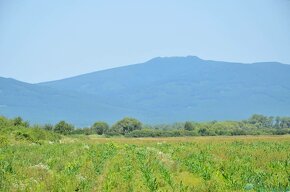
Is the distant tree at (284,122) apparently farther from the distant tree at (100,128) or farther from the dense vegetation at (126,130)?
the distant tree at (100,128)

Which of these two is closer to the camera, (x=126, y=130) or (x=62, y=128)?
(x=62, y=128)

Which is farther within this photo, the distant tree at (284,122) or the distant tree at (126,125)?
the distant tree at (284,122)

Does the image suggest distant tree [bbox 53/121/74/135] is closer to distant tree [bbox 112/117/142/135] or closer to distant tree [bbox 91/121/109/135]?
distant tree [bbox 91/121/109/135]

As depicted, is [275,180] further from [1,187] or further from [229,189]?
[1,187]

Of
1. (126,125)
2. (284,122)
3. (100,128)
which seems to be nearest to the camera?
(100,128)

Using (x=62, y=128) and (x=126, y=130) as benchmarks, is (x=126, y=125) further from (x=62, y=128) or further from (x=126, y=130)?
(x=62, y=128)

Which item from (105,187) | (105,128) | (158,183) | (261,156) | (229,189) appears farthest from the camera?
(105,128)

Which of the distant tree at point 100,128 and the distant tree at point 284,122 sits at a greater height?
the distant tree at point 284,122

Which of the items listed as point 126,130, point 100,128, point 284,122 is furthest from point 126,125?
point 284,122

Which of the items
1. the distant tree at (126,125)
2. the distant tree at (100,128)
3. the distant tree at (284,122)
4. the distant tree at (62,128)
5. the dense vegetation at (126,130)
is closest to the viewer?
the dense vegetation at (126,130)

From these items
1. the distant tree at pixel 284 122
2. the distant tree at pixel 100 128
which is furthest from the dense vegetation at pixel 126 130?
the distant tree at pixel 284 122

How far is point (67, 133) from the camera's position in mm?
91812

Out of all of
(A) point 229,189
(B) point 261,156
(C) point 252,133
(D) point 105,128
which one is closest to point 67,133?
(D) point 105,128

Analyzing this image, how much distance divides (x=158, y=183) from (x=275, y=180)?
4.40 meters
